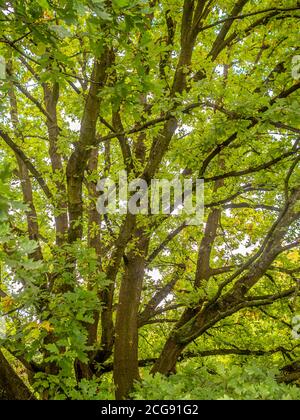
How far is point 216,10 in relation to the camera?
6707mm

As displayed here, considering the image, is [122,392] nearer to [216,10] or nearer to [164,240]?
[164,240]

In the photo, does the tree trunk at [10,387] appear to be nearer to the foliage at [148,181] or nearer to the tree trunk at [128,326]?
the foliage at [148,181]

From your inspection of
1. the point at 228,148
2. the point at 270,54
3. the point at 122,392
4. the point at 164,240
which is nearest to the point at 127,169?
the point at 228,148
